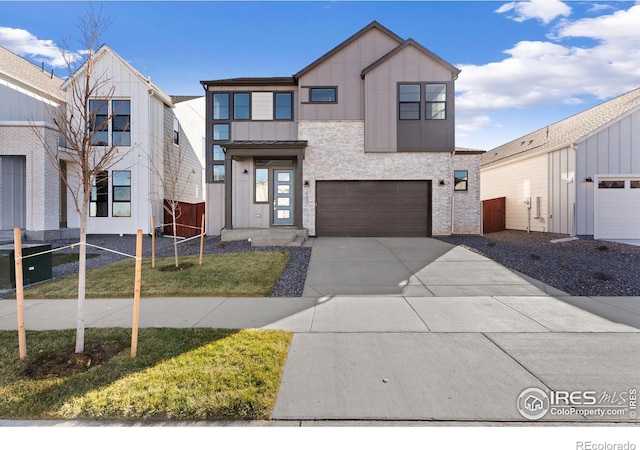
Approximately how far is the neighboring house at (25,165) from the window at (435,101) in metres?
15.2

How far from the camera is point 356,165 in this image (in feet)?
46.8

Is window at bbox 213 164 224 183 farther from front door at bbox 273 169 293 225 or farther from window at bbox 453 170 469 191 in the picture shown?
window at bbox 453 170 469 191

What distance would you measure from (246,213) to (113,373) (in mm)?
11305

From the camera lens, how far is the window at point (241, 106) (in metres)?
15.0

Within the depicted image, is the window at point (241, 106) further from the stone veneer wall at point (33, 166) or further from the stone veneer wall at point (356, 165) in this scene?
the stone veneer wall at point (33, 166)

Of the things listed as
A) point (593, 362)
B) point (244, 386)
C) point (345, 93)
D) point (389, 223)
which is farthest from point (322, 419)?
point (345, 93)

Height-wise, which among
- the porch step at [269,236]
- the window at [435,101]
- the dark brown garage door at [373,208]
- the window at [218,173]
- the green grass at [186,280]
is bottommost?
the green grass at [186,280]

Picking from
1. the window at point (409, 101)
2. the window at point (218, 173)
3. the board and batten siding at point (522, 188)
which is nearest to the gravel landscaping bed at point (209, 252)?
the window at point (218, 173)

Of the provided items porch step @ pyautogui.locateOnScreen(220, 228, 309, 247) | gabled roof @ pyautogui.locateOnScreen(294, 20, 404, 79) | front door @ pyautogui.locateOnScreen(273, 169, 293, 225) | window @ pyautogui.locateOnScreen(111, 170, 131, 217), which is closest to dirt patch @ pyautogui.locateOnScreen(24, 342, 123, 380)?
porch step @ pyautogui.locateOnScreen(220, 228, 309, 247)

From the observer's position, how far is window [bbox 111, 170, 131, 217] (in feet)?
53.9

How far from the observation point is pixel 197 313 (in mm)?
5609

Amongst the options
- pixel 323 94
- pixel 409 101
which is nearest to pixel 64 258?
pixel 323 94

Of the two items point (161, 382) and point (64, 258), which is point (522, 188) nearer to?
point (161, 382)

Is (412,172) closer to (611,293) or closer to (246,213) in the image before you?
(246,213)
